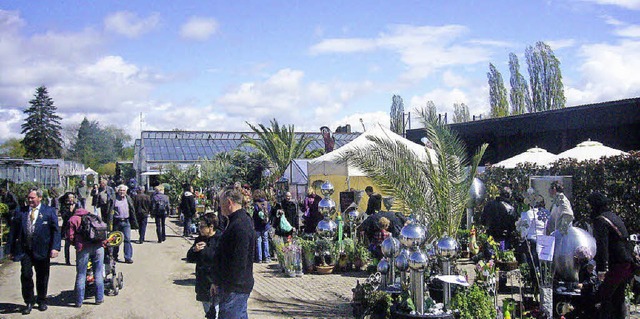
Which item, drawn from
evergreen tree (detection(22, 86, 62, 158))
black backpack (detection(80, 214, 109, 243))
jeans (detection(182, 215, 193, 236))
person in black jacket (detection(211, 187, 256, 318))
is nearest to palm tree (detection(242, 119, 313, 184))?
jeans (detection(182, 215, 193, 236))

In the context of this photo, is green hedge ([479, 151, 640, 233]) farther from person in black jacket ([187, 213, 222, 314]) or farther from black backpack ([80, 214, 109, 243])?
black backpack ([80, 214, 109, 243])

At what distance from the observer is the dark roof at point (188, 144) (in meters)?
40.0

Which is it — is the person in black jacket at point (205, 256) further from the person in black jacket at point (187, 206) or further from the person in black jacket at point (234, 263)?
the person in black jacket at point (187, 206)

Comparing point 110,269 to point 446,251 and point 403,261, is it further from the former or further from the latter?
point 446,251

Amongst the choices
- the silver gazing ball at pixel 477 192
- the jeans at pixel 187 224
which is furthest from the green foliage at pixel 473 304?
the jeans at pixel 187 224

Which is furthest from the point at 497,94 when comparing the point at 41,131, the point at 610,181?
the point at 41,131

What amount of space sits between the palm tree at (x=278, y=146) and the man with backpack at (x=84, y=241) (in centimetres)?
1649

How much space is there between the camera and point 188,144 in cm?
4209

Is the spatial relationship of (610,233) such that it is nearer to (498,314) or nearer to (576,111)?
(498,314)

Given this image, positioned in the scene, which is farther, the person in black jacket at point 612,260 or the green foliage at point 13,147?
the green foliage at point 13,147

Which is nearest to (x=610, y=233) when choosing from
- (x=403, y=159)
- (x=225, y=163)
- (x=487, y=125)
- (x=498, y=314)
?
(x=498, y=314)

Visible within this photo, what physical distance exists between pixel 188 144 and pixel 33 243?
113ft

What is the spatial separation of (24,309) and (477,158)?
6.89 meters

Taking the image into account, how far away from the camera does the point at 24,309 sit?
833 cm
